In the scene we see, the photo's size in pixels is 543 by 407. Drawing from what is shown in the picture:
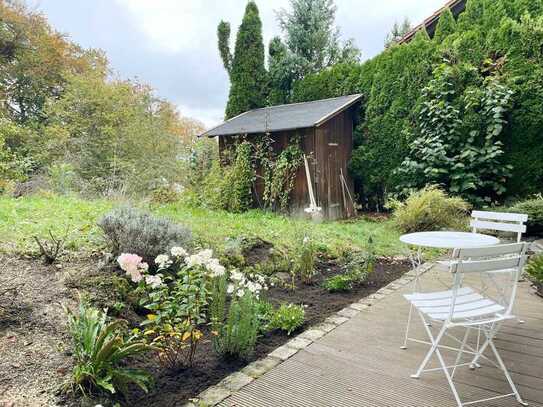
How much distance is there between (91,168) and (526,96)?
41.8ft

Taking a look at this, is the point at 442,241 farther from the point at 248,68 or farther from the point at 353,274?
the point at 248,68

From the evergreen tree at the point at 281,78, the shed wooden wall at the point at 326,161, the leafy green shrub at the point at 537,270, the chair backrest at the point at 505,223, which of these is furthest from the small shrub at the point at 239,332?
the evergreen tree at the point at 281,78

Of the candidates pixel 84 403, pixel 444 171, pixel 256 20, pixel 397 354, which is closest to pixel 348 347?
pixel 397 354

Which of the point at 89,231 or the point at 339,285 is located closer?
the point at 339,285

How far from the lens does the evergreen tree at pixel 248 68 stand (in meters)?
12.5

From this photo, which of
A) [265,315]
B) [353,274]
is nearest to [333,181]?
[353,274]

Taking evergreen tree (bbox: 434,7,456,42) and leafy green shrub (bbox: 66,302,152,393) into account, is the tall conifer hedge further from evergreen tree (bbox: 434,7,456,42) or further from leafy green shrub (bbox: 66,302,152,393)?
leafy green shrub (bbox: 66,302,152,393)

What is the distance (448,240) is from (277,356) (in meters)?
1.57

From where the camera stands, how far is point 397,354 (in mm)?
2512

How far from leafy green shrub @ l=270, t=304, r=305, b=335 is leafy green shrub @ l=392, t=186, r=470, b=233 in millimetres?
4551

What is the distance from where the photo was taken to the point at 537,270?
3.46 meters

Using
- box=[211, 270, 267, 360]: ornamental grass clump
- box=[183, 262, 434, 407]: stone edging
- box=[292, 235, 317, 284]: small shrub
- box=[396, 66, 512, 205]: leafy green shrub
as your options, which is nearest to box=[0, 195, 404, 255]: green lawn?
box=[292, 235, 317, 284]: small shrub

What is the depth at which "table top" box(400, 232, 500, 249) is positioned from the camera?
2.61 metres

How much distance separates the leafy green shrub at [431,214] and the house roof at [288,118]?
9.61ft
